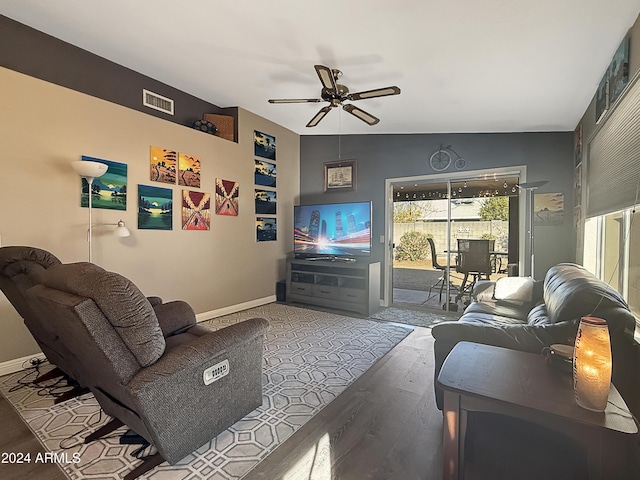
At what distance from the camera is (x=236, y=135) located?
4.55 m

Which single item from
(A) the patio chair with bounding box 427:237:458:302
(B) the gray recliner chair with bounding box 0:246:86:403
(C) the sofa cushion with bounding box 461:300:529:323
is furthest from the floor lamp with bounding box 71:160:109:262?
(A) the patio chair with bounding box 427:237:458:302

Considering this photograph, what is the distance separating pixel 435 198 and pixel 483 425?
145 inches

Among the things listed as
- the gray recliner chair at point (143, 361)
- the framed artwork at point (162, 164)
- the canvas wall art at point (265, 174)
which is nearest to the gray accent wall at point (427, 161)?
the canvas wall art at point (265, 174)

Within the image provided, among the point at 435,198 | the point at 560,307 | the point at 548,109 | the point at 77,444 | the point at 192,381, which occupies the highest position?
the point at 548,109

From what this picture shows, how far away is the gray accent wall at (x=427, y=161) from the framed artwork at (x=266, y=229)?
33.8 inches

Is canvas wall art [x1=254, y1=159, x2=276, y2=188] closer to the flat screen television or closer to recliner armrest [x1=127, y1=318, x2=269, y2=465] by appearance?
the flat screen television

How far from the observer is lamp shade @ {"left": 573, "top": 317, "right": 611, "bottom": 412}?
3.51ft

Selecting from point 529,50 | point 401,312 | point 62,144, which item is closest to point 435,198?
point 401,312

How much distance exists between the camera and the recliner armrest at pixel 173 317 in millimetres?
2312

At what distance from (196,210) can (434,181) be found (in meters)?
3.48

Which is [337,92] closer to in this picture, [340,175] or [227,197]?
[227,197]

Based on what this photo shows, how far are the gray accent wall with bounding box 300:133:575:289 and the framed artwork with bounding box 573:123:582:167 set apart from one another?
14cm

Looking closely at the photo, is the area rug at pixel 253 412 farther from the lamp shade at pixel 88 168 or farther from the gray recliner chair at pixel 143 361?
the lamp shade at pixel 88 168

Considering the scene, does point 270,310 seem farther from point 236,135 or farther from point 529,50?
point 529,50
